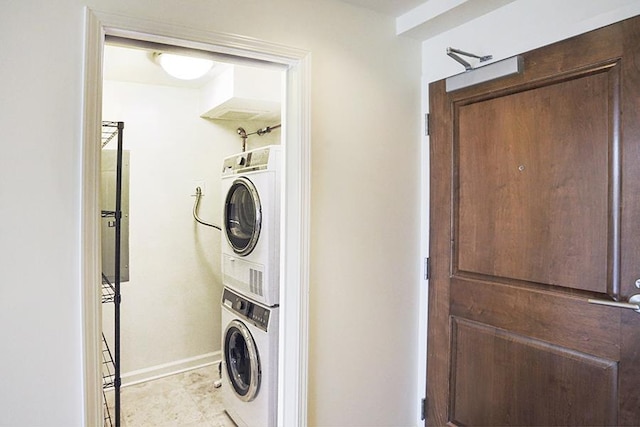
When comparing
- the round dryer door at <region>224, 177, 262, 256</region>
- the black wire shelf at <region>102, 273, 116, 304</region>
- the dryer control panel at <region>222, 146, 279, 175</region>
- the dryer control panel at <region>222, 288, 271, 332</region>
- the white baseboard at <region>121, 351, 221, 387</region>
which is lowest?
the white baseboard at <region>121, 351, 221, 387</region>

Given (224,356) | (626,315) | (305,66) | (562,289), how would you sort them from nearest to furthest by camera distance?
1. (626,315)
2. (562,289)
3. (305,66)
4. (224,356)

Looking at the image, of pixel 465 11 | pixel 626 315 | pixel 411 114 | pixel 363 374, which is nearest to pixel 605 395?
pixel 626 315

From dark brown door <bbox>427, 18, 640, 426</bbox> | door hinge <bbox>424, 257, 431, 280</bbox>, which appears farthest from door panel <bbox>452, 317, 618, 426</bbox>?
door hinge <bbox>424, 257, 431, 280</bbox>

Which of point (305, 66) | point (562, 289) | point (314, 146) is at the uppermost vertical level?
point (305, 66)

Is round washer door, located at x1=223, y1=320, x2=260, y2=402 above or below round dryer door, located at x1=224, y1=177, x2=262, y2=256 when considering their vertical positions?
below

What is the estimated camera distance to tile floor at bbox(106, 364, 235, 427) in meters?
2.47

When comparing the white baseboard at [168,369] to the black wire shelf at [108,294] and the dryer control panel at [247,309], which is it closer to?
the black wire shelf at [108,294]

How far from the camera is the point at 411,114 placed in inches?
80.4

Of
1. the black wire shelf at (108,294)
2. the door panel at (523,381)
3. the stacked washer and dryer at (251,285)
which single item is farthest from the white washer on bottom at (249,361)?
the door panel at (523,381)

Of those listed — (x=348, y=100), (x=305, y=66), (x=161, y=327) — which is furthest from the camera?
(x=161, y=327)

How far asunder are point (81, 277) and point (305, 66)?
1.20 meters

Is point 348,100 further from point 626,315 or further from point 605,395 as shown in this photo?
point 605,395

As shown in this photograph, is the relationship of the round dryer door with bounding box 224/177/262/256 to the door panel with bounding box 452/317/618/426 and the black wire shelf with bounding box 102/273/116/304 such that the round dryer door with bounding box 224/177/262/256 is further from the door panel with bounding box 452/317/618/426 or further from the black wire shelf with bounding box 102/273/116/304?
the door panel with bounding box 452/317/618/426

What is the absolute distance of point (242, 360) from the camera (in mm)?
2336
